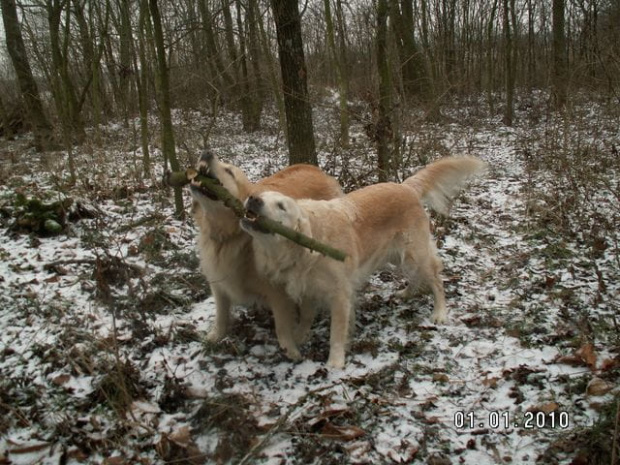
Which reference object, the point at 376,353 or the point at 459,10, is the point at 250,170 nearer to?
the point at 376,353

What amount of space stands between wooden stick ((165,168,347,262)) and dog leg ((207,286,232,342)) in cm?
97

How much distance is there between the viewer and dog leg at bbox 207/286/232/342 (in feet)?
12.2

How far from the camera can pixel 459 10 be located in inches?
783

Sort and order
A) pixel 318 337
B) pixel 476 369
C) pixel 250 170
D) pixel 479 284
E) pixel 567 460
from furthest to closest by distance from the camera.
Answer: pixel 250 170, pixel 479 284, pixel 318 337, pixel 476 369, pixel 567 460

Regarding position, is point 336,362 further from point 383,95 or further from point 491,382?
point 383,95

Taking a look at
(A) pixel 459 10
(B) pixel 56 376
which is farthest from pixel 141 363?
(A) pixel 459 10

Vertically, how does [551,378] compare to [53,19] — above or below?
below

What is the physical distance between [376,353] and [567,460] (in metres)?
1.47

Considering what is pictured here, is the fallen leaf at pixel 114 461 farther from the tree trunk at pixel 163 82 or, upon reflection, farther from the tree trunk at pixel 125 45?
the tree trunk at pixel 125 45

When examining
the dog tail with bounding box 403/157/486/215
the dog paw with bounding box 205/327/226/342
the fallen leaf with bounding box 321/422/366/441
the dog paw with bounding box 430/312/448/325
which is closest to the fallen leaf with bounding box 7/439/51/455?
the dog paw with bounding box 205/327/226/342

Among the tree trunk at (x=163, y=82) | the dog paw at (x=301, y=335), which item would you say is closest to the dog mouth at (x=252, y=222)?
the dog paw at (x=301, y=335)

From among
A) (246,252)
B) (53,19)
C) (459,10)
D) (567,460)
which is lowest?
(567,460)

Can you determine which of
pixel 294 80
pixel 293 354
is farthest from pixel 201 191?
pixel 294 80

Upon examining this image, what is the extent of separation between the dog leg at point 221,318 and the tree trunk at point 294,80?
3.21 meters
